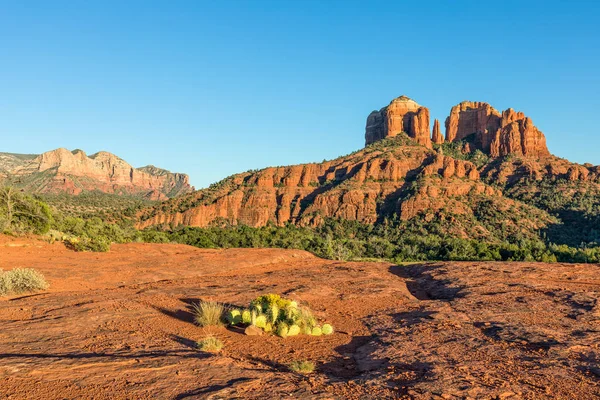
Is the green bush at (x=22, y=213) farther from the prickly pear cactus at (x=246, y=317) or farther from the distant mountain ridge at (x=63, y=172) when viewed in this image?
the distant mountain ridge at (x=63, y=172)

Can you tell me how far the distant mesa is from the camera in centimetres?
10231

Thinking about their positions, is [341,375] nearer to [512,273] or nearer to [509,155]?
[512,273]

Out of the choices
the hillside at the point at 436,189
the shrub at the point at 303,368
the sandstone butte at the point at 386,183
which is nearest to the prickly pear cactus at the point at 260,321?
the shrub at the point at 303,368

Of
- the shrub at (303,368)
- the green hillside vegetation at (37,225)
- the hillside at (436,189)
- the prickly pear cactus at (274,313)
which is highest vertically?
the hillside at (436,189)

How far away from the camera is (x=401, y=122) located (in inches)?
4884

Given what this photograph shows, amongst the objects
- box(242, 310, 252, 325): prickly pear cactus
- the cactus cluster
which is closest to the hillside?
the cactus cluster

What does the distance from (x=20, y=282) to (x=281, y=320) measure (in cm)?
869

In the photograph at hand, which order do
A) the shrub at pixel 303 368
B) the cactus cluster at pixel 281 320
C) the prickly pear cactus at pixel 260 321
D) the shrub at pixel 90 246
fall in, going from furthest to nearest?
the shrub at pixel 90 246
the prickly pear cactus at pixel 260 321
the cactus cluster at pixel 281 320
the shrub at pixel 303 368

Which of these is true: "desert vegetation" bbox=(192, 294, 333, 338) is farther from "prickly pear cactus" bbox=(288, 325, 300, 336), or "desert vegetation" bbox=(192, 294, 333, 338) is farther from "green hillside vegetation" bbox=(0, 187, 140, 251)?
"green hillside vegetation" bbox=(0, 187, 140, 251)

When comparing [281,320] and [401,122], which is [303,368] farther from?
[401,122]

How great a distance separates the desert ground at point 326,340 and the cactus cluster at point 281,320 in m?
0.25

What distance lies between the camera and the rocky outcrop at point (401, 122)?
117750 mm

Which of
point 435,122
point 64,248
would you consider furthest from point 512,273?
point 435,122

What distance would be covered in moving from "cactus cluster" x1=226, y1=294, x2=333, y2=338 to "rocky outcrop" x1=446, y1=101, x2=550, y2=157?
108 metres
